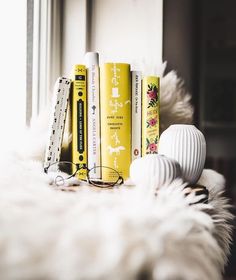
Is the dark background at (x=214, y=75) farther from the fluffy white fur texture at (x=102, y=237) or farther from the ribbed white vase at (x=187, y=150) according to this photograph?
the fluffy white fur texture at (x=102, y=237)

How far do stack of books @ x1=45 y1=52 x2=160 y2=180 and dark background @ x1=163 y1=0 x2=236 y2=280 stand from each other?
1.02m

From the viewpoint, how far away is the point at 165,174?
0.69 meters

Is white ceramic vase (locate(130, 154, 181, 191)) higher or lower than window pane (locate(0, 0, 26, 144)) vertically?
lower

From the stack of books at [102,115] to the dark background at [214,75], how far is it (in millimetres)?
1022

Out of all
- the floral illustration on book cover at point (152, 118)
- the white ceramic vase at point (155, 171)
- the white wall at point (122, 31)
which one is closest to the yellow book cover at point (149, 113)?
the floral illustration on book cover at point (152, 118)

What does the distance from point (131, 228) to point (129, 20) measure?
118cm

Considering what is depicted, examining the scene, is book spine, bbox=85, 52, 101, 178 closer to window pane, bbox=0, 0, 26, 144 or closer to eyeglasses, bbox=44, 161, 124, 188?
eyeglasses, bbox=44, 161, 124, 188

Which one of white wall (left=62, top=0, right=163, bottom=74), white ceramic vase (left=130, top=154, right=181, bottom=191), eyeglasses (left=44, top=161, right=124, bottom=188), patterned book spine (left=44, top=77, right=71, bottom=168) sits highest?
white wall (left=62, top=0, right=163, bottom=74)

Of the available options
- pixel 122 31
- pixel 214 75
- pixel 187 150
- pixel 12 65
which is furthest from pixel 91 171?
pixel 214 75

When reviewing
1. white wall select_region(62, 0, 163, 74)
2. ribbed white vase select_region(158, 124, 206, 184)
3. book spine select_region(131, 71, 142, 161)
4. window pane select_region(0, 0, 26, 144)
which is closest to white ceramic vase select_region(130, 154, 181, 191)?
ribbed white vase select_region(158, 124, 206, 184)

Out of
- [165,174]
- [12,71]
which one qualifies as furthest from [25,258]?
[12,71]

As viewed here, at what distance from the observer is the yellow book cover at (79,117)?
0.90 metres

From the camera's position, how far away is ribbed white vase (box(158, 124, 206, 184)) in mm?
820

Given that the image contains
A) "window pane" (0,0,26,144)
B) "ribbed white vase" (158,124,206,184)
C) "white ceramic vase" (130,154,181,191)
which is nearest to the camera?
"white ceramic vase" (130,154,181,191)
